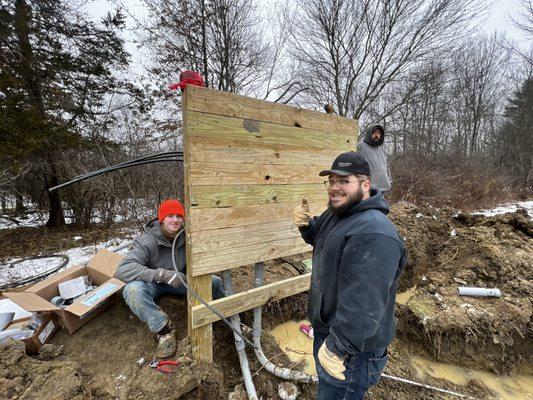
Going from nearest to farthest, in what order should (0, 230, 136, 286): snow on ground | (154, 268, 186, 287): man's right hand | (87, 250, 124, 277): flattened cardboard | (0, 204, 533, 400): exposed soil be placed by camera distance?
(0, 204, 533, 400): exposed soil
(154, 268, 186, 287): man's right hand
(87, 250, 124, 277): flattened cardboard
(0, 230, 136, 286): snow on ground

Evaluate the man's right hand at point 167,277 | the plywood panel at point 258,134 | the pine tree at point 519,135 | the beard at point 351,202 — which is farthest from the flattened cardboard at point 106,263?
the pine tree at point 519,135

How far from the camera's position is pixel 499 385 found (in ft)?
8.45

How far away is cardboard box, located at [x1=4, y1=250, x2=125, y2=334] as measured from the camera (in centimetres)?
206

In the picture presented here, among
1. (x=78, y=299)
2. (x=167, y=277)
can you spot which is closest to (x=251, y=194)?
(x=167, y=277)

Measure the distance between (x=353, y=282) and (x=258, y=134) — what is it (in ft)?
4.53

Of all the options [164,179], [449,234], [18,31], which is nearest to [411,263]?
[449,234]

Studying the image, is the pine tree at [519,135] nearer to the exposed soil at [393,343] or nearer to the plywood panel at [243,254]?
the exposed soil at [393,343]

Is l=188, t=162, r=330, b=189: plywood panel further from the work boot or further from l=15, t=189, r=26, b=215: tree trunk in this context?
l=15, t=189, r=26, b=215: tree trunk

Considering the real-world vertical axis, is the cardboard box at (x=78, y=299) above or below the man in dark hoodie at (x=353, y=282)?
below

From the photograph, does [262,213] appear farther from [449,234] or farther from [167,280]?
[449,234]

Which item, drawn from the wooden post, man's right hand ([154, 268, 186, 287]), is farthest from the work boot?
man's right hand ([154, 268, 186, 287])

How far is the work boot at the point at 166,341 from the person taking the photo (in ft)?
6.47

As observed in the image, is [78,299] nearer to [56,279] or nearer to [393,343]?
[56,279]

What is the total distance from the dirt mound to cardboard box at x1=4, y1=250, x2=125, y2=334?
10.6ft
